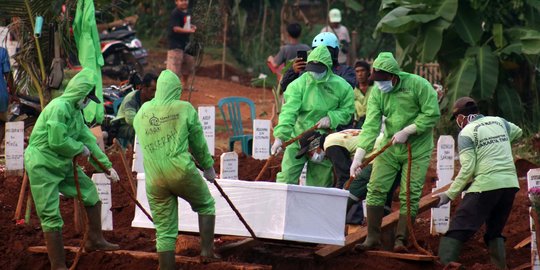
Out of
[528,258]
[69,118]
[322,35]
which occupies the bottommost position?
[528,258]

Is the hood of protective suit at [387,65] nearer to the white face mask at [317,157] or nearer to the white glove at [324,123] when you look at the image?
the white glove at [324,123]

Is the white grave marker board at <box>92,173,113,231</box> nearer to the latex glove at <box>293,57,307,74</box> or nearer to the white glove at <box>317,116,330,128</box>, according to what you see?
the white glove at <box>317,116,330,128</box>

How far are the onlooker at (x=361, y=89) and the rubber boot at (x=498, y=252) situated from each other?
310cm

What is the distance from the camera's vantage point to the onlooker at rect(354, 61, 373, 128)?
1606 cm

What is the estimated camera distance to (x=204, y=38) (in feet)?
76.6

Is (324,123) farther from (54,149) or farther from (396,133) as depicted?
(54,149)

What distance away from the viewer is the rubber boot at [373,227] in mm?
13402

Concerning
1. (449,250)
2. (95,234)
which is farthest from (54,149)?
(449,250)

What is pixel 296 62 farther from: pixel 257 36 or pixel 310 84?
Answer: pixel 257 36

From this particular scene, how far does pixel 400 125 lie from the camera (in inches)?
527

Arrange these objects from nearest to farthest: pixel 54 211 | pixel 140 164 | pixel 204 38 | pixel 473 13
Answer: pixel 54 211
pixel 140 164
pixel 473 13
pixel 204 38

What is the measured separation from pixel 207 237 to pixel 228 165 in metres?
3.56

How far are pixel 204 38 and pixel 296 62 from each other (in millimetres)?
8195

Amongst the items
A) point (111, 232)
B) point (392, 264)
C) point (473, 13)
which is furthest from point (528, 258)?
point (473, 13)
